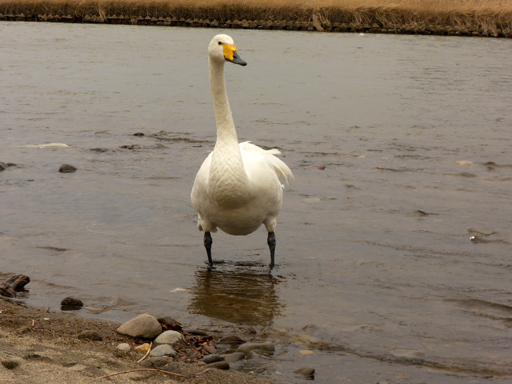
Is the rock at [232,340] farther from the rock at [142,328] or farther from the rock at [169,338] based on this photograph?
the rock at [142,328]

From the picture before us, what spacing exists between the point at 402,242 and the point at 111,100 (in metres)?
9.69

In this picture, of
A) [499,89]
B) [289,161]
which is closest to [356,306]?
[289,161]

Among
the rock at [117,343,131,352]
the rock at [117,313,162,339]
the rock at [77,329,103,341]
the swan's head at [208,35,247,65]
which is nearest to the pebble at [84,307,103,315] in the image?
the rock at [117,313,162,339]

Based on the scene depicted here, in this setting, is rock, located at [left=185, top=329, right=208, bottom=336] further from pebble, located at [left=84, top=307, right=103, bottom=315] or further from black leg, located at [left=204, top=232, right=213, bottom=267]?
black leg, located at [left=204, top=232, right=213, bottom=267]

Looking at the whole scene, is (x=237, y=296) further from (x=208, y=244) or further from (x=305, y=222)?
(x=305, y=222)

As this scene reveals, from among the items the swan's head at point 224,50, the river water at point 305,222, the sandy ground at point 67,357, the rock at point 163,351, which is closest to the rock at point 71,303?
the river water at point 305,222

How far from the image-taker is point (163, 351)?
3.90 metres

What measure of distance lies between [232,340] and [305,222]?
2850 millimetres

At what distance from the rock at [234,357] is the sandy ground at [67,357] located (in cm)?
26

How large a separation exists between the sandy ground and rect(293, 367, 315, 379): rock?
34 centimetres

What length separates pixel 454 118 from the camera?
42.7 feet

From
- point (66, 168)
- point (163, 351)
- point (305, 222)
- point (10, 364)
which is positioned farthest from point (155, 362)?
point (66, 168)

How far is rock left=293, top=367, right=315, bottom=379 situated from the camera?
13.0ft

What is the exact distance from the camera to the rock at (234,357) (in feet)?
Answer: 13.2
